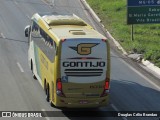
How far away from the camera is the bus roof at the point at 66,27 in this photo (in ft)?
65.1

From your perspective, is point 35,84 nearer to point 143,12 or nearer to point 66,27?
point 66,27

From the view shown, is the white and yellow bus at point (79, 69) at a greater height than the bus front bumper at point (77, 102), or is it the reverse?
the white and yellow bus at point (79, 69)

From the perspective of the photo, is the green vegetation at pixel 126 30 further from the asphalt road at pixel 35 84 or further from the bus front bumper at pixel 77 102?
the bus front bumper at pixel 77 102

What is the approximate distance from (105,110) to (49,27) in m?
4.80

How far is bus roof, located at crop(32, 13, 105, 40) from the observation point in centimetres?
1984

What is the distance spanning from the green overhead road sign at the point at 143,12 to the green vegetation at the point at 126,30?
200 cm

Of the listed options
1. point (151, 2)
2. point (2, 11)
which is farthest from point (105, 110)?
Answer: point (2, 11)

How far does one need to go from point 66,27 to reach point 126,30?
17622 millimetres

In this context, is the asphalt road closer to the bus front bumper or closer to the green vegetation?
the bus front bumper

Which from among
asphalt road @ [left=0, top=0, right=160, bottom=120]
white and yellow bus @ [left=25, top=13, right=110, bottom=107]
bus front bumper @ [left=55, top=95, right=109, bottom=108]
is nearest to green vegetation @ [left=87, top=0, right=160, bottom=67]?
asphalt road @ [left=0, top=0, right=160, bottom=120]

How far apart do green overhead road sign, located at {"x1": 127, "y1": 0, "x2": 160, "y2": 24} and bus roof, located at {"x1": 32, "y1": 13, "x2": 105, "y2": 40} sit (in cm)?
1004

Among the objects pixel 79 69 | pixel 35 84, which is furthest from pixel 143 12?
pixel 79 69

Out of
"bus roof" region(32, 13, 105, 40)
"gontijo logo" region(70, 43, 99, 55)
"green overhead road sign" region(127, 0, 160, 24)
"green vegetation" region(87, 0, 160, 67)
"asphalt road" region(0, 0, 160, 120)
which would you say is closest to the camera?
"gontijo logo" region(70, 43, 99, 55)

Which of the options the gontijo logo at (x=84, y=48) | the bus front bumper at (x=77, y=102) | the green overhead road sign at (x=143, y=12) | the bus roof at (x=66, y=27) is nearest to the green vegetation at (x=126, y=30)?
the green overhead road sign at (x=143, y=12)
